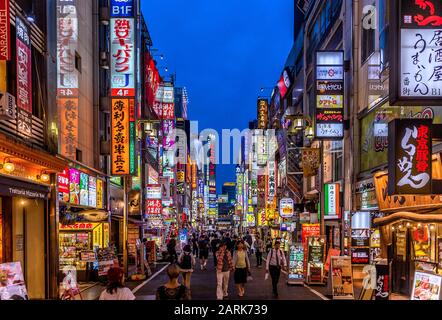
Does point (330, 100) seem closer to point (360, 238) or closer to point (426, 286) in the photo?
point (360, 238)

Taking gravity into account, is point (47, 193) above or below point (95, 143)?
below

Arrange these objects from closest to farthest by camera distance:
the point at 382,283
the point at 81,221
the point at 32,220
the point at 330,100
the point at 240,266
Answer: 1. the point at 382,283
2. the point at 32,220
3. the point at 240,266
4. the point at 81,221
5. the point at 330,100

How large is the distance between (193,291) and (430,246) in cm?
802

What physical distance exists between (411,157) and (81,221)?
14452mm

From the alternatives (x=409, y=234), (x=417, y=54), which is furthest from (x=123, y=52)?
(x=417, y=54)

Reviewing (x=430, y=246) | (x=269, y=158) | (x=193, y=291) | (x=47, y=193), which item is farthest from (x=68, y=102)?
(x=269, y=158)

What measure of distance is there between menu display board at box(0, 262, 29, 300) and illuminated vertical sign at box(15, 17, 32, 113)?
5964 mm

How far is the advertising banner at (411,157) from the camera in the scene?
42.3 ft

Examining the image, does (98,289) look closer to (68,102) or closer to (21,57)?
(68,102)

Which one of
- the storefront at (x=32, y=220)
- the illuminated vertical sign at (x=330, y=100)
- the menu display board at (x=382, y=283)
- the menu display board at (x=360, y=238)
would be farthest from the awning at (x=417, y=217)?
the storefront at (x=32, y=220)

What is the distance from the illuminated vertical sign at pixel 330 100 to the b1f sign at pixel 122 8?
9.02 metres

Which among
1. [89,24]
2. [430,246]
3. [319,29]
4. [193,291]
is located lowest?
→ [193,291]

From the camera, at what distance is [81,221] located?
23.6 meters
